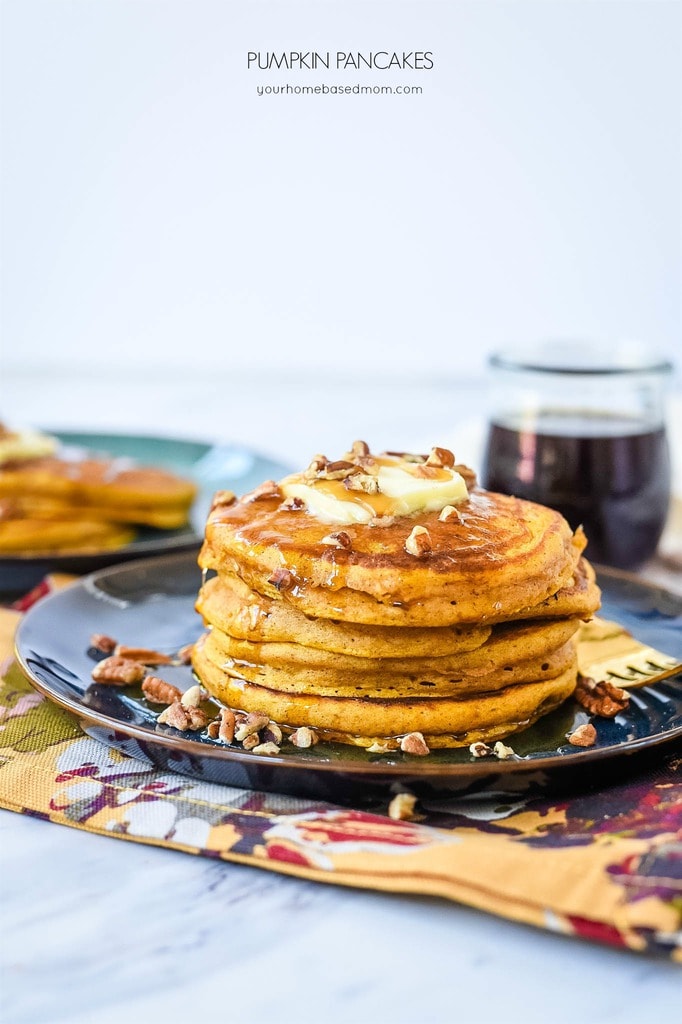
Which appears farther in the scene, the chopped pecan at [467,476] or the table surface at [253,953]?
the chopped pecan at [467,476]

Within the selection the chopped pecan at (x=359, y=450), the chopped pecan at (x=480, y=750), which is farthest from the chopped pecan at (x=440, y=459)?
the chopped pecan at (x=480, y=750)

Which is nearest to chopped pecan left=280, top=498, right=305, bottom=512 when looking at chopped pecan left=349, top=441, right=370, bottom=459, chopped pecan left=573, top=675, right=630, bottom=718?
chopped pecan left=349, top=441, right=370, bottom=459

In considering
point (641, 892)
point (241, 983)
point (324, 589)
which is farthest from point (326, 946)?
point (324, 589)

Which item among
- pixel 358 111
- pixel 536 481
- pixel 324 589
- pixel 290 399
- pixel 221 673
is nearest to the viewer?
pixel 324 589

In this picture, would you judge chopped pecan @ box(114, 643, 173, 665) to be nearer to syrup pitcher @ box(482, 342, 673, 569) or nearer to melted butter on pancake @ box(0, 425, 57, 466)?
syrup pitcher @ box(482, 342, 673, 569)

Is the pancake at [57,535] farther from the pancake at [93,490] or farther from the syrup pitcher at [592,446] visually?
the syrup pitcher at [592,446]

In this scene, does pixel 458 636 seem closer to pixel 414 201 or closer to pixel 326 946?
pixel 326 946
